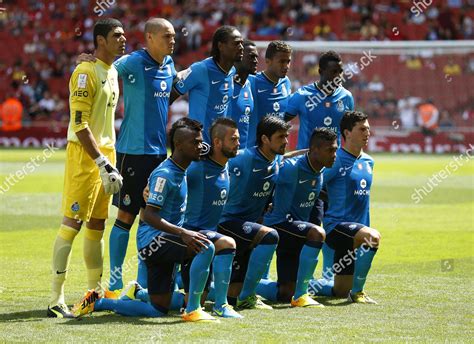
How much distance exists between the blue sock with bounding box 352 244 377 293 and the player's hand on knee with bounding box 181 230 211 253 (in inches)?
71.5

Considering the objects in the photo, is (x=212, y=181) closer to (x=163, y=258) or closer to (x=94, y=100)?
(x=163, y=258)

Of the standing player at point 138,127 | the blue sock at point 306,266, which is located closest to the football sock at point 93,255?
the standing player at point 138,127

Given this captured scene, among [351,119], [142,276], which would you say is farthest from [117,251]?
[351,119]

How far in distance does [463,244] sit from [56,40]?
30173 mm

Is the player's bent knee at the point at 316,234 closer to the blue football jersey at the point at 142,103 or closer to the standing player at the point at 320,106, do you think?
the standing player at the point at 320,106

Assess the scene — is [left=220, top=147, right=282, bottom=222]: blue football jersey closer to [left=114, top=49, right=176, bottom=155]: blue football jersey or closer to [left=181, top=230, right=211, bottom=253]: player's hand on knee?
[left=114, top=49, right=176, bottom=155]: blue football jersey

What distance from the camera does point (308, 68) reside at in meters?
34.6

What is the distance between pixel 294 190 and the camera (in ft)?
29.8

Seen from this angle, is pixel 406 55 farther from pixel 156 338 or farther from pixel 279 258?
pixel 156 338

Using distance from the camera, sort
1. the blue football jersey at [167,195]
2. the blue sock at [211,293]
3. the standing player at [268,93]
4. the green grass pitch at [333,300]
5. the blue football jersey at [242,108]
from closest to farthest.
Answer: the green grass pitch at [333,300] < the blue football jersey at [167,195] < the blue sock at [211,293] < the blue football jersey at [242,108] < the standing player at [268,93]

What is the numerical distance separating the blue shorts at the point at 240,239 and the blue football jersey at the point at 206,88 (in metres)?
1.18

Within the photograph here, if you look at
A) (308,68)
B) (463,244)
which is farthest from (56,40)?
(463,244)

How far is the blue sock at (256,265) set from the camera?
852 centimetres

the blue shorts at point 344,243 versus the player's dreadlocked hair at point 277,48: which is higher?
the player's dreadlocked hair at point 277,48
